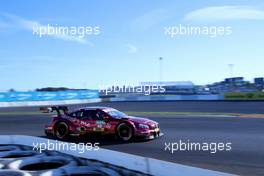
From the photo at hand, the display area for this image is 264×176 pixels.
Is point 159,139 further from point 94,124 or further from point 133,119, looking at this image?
point 94,124

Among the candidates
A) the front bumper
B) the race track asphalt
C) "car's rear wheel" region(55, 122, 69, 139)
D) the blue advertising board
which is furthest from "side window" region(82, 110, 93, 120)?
the blue advertising board

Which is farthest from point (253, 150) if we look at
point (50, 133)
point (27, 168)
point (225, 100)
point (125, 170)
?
point (225, 100)

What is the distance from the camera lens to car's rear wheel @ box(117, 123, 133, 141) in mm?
12500

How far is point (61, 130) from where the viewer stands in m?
13.6

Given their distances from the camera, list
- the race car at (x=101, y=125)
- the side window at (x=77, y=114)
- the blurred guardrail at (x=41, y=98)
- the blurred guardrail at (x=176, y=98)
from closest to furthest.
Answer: the race car at (x=101, y=125)
the side window at (x=77, y=114)
the blurred guardrail at (x=176, y=98)
the blurred guardrail at (x=41, y=98)

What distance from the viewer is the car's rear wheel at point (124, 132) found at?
12500 millimetres

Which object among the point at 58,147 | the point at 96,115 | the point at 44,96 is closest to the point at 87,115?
the point at 96,115

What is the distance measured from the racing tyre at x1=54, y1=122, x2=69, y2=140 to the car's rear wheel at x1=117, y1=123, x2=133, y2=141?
1.90 metres

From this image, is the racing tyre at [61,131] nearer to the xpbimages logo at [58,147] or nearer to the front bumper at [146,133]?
the front bumper at [146,133]

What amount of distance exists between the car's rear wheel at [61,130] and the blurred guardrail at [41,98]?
105 ft

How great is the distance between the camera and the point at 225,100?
39.5m

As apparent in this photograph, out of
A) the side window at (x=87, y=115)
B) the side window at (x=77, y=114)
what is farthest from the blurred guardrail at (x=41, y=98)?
the side window at (x=87, y=115)

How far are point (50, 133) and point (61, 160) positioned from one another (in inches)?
271

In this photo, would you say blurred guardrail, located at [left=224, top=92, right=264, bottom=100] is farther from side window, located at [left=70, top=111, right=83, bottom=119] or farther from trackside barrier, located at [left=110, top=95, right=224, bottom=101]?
side window, located at [left=70, top=111, right=83, bottom=119]
